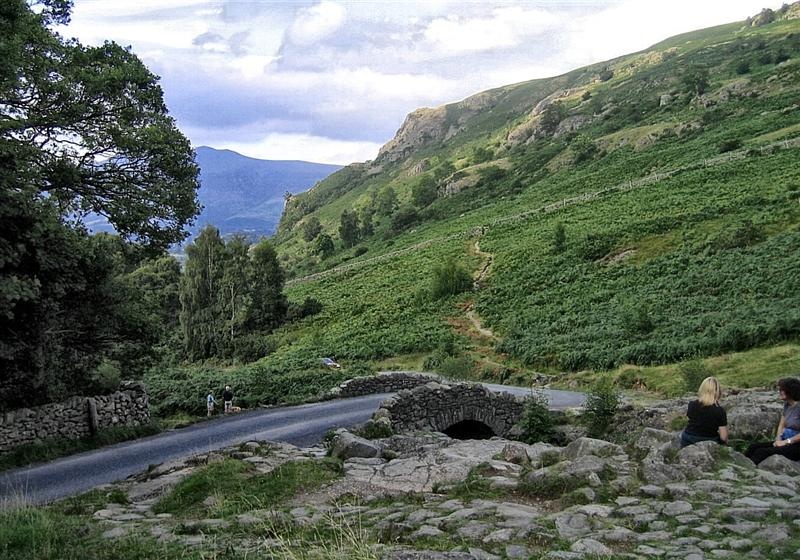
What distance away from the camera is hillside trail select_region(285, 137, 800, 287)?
61.5 meters

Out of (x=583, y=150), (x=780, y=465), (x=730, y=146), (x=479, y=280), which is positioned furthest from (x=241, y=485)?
(x=583, y=150)

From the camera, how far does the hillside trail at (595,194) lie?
202ft

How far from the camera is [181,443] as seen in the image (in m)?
17.1

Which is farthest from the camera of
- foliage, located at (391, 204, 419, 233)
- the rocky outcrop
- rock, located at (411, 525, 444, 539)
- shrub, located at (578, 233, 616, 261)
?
the rocky outcrop

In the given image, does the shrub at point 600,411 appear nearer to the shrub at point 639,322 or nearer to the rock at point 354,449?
the rock at point 354,449

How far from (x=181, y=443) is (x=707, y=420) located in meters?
13.3

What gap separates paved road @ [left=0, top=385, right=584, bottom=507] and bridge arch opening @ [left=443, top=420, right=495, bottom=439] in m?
2.79

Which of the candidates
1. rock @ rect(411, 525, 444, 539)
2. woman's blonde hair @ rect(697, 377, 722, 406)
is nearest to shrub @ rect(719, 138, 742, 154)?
woman's blonde hair @ rect(697, 377, 722, 406)

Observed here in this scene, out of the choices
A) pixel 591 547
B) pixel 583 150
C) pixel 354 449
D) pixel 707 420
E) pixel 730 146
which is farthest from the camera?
pixel 583 150

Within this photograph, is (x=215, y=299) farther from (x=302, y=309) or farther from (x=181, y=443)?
(x=181, y=443)

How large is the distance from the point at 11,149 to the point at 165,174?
4.84 metres

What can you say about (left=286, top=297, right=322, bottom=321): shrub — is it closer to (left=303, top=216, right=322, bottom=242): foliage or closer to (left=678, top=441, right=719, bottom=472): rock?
(left=678, top=441, right=719, bottom=472): rock

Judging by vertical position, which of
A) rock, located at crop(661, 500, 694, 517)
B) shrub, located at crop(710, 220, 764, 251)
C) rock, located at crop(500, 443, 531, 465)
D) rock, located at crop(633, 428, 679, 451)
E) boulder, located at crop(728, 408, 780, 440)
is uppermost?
shrub, located at crop(710, 220, 764, 251)

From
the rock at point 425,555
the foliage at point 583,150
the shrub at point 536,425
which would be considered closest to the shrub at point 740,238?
the shrub at point 536,425
